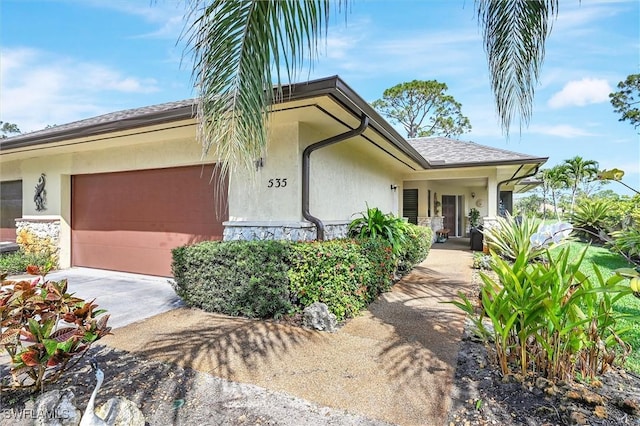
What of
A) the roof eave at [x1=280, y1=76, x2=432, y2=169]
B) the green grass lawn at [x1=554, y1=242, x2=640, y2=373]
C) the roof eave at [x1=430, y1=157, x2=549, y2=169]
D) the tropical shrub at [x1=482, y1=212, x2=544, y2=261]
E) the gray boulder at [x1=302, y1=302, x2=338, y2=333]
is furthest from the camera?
the roof eave at [x1=430, y1=157, x2=549, y2=169]

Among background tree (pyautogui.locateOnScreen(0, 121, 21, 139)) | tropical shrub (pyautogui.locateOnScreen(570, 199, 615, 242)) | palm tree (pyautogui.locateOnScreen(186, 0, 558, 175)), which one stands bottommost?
tropical shrub (pyautogui.locateOnScreen(570, 199, 615, 242))

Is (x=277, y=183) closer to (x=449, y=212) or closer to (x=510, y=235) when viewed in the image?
(x=510, y=235)

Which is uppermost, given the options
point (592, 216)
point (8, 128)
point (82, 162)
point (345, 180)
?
point (8, 128)

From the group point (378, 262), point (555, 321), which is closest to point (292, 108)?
point (378, 262)

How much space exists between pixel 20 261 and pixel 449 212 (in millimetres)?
18860

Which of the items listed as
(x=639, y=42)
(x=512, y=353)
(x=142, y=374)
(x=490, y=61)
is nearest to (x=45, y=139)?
(x=142, y=374)

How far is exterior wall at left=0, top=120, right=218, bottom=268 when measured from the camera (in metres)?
6.66

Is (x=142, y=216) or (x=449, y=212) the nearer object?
(x=142, y=216)

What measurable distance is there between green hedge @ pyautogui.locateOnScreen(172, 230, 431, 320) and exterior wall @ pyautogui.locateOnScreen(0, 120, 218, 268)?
2.47 m

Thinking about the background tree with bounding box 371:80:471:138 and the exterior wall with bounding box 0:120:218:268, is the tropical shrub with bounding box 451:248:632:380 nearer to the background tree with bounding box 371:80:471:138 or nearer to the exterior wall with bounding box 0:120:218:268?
the exterior wall with bounding box 0:120:218:268

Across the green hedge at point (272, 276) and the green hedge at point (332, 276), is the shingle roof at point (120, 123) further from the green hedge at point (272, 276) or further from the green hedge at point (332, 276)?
the green hedge at point (332, 276)

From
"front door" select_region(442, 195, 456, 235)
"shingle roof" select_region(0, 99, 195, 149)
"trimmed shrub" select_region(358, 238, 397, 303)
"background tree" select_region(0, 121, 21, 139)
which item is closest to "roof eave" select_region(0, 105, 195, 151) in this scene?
"shingle roof" select_region(0, 99, 195, 149)

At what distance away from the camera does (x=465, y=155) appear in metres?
12.3

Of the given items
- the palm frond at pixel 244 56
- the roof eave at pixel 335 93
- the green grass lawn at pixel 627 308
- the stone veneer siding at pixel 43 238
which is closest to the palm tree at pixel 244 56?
the palm frond at pixel 244 56
